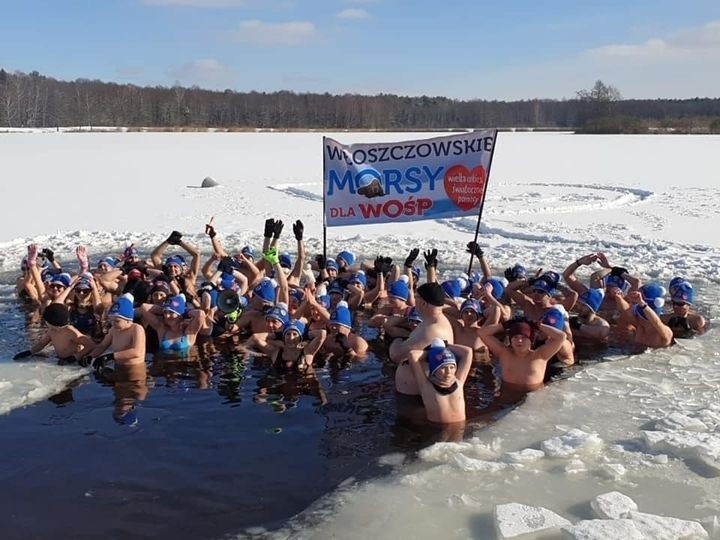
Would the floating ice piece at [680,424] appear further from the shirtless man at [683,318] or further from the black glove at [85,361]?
the black glove at [85,361]

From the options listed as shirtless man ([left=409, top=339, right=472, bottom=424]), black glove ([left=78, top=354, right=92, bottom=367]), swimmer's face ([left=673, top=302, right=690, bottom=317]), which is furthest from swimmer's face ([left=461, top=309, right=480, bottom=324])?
black glove ([left=78, top=354, right=92, bottom=367])

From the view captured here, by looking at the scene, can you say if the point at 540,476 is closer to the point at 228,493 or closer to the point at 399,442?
the point at 399,442

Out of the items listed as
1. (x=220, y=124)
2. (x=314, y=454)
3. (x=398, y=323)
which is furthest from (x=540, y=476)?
(x=220, y=124)

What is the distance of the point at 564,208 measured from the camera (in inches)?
719

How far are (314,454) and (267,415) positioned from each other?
0.89m

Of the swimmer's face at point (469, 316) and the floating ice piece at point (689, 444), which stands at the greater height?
the swimmer's face at point (469, 316)

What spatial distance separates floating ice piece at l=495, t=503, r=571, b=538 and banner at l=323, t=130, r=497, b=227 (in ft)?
18.8

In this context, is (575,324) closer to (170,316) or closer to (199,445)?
(170,316)

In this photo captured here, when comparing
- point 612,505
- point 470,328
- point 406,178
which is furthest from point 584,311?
point 612,505

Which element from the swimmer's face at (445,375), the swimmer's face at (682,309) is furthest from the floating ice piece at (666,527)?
the swimmer's face at (682,309)

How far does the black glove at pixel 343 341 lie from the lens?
7412 millimetres

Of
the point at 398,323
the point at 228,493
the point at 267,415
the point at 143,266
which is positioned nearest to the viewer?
the point at 228,493

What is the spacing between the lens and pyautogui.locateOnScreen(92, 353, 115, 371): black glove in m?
6.89

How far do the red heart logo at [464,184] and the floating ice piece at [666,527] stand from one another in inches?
231
